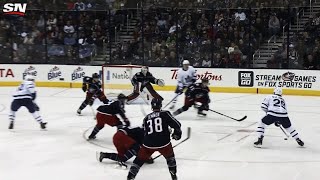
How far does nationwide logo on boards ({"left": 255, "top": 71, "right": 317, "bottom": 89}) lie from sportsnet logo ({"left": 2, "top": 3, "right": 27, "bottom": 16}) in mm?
8622

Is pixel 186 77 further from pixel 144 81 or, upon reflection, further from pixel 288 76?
pixel 288 76

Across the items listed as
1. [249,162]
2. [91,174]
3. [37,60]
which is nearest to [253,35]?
[37,60]

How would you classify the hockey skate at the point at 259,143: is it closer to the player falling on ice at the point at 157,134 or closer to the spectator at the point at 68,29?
the player falling on ice at the point at 157,134

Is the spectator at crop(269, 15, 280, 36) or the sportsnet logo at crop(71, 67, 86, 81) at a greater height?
the spectator at crop(269, 15, 280, 36)

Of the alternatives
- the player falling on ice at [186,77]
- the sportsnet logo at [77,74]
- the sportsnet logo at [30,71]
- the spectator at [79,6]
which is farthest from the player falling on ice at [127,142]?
the spectator at [79,6]

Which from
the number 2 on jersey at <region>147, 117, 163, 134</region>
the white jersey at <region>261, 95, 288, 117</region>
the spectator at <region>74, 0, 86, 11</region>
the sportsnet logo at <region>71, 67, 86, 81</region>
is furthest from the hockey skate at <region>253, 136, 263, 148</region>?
the spectator at <region>74, 0, 86, 11</region>

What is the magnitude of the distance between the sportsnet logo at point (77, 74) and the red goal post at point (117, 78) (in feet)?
9.01

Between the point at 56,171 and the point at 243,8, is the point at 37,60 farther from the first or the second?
the point at 56,171

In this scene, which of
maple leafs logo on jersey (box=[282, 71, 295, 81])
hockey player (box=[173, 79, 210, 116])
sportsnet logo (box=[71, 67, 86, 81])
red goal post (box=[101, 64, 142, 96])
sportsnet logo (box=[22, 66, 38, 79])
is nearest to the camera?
hockey player (box=[173, 79, 210, 116])

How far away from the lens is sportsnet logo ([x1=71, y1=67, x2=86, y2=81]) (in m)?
18.0

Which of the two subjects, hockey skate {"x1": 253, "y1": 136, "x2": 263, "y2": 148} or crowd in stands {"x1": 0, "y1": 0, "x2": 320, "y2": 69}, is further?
crowd in stands {"x1": 0, "y1": 0, "x2": 320, "y2": 69}

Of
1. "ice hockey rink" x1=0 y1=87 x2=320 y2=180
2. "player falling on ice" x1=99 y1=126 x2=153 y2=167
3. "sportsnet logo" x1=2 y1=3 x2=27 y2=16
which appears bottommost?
"ice hockey rink" x1=0 y1=87 x2=320 y2=180

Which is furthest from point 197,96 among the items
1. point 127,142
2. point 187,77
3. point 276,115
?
point 127,142

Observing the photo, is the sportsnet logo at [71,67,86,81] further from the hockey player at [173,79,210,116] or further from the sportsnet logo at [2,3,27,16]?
the hockey player at [173,79,210,116]
